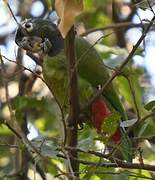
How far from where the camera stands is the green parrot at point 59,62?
2.15m

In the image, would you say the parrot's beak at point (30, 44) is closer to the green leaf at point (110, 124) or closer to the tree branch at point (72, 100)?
the tree branch at point (72, 100)

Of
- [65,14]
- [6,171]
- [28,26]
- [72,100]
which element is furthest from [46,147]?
[6,171]

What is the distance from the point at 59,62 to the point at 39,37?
0.15 meters

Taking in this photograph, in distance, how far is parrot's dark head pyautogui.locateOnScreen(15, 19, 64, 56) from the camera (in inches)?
82.1

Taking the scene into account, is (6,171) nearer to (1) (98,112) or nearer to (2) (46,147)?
(1) (98,112)

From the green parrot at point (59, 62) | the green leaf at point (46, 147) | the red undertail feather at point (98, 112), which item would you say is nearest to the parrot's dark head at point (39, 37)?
the green parrot at point (59, 62)

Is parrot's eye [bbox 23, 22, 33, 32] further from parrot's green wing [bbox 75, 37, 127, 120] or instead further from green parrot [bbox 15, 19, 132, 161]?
parrot's green wing [bbox 75, 37, 127, 120]

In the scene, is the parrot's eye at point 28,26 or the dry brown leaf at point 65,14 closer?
the dry brown leaf at point 65,14

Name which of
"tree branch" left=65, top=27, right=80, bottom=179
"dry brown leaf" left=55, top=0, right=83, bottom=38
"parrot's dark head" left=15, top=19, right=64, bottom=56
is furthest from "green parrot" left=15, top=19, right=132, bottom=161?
"dry brown leaf" left=55, top=0, right=83, bottom=38

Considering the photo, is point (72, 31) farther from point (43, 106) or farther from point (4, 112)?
point (4, 112)

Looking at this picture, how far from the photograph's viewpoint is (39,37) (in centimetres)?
225

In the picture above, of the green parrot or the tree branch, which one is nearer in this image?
the tree branch

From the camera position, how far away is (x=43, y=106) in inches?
107

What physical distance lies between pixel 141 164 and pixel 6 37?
1741 millimetres
